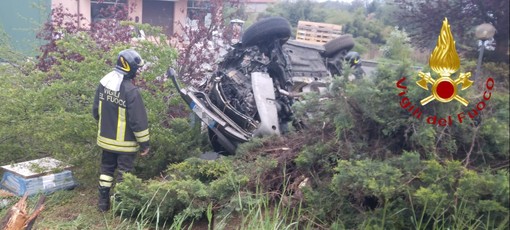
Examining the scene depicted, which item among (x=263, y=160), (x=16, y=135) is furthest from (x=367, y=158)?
(x=16, y=135)

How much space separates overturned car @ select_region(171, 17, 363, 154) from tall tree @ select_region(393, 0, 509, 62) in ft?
5.85

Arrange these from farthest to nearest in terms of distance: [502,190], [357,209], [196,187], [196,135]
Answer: [196,135] < [196,187] < [357,209] < [502,190]

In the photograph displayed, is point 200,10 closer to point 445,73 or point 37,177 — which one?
point 37,177

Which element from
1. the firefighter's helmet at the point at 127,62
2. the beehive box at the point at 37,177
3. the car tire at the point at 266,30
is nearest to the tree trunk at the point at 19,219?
the beehive box at the point at 37,177

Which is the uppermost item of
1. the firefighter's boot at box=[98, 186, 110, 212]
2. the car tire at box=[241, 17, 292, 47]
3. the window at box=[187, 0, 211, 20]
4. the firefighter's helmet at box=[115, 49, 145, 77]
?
the window at box=[187, 0, 211, 20]

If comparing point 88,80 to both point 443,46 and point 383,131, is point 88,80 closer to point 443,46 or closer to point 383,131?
point 383,131

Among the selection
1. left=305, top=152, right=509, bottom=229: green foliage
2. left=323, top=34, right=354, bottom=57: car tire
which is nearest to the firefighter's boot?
left=305, top=152, right=509, bottom=229: green foliage

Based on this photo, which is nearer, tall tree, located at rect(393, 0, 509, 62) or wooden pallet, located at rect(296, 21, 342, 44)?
tall tree, located at rect(393, 0, 509, 62)

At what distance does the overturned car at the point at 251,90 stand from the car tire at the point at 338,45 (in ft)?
2.87

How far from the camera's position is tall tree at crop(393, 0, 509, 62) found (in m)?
2.00

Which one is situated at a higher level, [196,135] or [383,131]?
[383,131]

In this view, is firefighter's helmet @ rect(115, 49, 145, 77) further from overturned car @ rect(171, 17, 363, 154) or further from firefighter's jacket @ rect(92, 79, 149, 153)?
overturned car @ rect(171, 17, 363, 154)

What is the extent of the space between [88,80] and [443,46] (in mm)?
3785

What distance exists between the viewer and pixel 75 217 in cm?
432
